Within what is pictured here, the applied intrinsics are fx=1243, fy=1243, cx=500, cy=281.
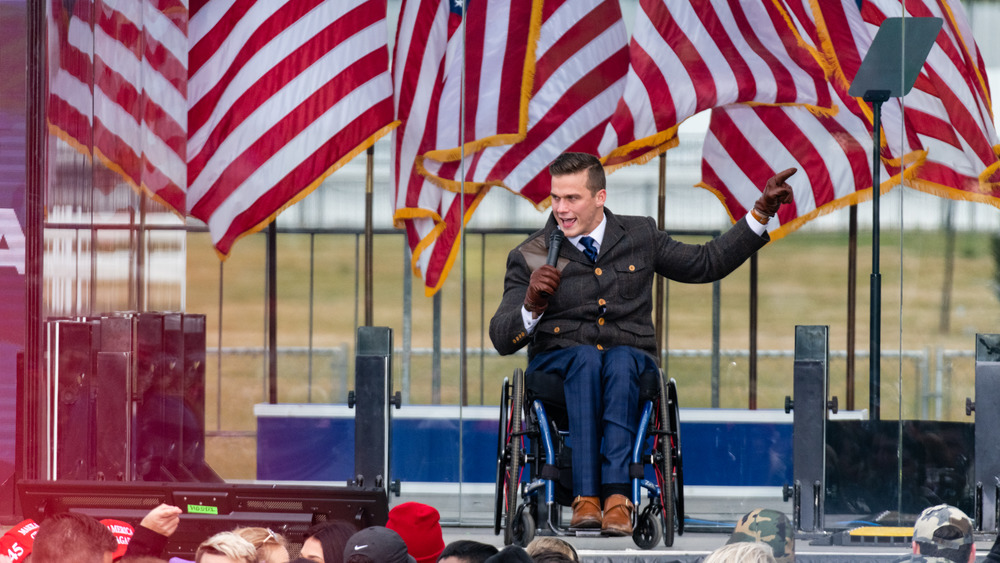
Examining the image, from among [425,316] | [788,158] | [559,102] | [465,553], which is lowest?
[465,553]

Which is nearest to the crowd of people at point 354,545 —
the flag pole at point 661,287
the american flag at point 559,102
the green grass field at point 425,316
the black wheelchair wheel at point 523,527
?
the black wheelchair wheel at point 523,527

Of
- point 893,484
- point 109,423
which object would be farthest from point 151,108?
point 893,484

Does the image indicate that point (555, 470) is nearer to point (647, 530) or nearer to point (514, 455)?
point (514, 455)

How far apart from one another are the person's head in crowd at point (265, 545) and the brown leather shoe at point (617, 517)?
1.03 metres

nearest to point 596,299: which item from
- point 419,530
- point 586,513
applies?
point 586,513

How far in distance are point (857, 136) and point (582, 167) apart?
84.1 inches

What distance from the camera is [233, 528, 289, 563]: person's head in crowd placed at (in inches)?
138

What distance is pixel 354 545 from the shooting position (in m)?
3.13

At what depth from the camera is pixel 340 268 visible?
20.1 ft

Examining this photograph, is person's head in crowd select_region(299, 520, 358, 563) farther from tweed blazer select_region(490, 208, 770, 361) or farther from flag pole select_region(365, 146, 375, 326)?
flag pole select_region(365, 146, 375, 326)

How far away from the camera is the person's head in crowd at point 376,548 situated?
3.06m

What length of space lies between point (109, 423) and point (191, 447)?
672 millimetres

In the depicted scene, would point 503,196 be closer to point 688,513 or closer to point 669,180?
point 669,180

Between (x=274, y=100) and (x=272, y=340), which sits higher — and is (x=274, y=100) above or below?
above
